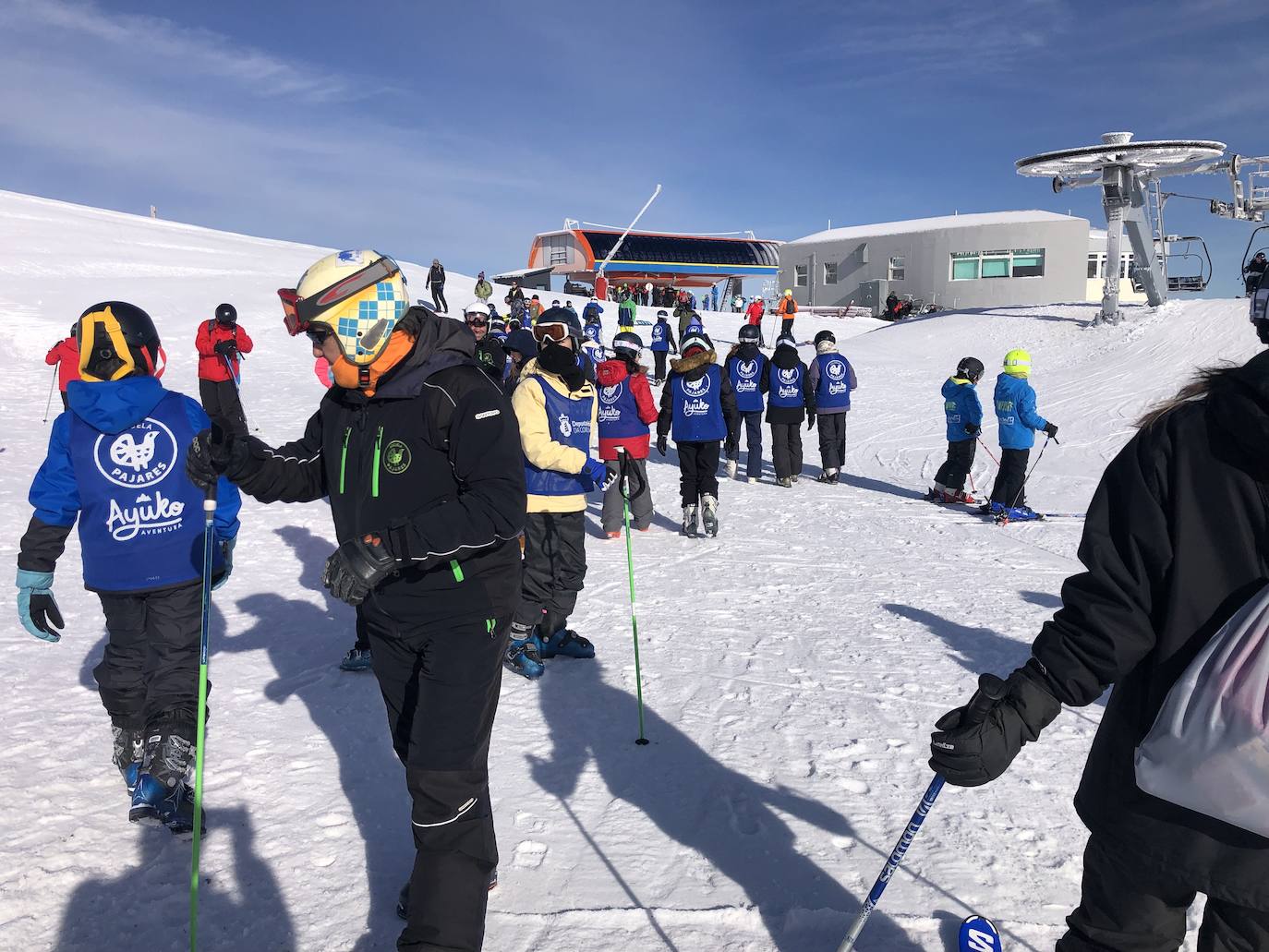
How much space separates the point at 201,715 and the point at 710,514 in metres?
6.03

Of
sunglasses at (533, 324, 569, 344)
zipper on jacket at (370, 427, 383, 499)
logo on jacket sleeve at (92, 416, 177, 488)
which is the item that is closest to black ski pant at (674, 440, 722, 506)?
sunglasses at (533, 324, 569, 344)

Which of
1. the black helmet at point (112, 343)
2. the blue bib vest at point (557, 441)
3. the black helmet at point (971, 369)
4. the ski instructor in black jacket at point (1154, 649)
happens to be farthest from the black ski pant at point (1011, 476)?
the black helmet at point (112, 343)

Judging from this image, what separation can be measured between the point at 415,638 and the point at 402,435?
0.60 metres

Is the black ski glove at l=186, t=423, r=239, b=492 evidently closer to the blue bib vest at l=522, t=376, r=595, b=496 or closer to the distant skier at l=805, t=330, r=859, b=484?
the blue bib vest at l=522, t=376, r=595, b=496

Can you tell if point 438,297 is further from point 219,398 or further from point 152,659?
point 152,659

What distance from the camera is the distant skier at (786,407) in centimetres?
1093

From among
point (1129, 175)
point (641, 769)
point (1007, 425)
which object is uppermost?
point (1129, 175)

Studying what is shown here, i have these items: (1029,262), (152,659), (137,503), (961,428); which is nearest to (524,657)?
(152,659)

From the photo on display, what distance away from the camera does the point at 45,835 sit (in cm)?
314

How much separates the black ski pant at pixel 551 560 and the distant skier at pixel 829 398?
6953 millimetres

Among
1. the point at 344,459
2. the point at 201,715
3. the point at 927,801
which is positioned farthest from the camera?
the point at 201,715

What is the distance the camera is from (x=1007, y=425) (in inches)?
365

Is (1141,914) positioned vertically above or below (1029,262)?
below

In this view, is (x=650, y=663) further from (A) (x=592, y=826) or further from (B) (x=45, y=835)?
(B) (x=45, y=835)
